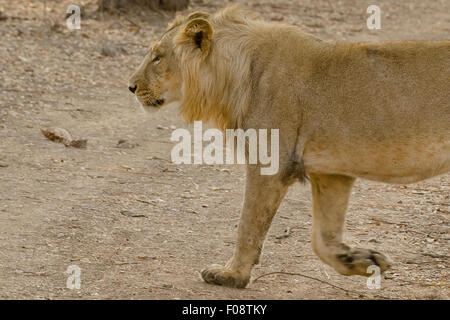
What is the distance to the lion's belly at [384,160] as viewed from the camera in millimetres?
4270

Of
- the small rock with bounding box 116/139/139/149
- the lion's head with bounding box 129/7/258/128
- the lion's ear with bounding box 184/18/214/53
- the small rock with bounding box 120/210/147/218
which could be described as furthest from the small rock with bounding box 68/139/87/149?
the lion's ear with bounding box 184/18/214/53

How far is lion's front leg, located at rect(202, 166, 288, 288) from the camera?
14.6 feet

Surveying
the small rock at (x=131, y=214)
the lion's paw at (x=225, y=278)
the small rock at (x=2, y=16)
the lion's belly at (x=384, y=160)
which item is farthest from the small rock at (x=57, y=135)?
the small rock at (x=2, y=16)

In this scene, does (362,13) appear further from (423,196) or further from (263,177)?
(263,177)

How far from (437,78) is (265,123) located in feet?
2.82

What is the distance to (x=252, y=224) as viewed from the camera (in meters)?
4.48

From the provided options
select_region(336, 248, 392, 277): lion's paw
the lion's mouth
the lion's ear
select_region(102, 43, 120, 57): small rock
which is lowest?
select_region(102, 43, 120, 57): small rock

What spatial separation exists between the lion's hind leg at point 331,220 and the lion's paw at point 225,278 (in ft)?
1.48

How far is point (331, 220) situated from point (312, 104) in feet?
2.24

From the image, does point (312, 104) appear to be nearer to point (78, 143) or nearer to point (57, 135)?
point (78, 143)

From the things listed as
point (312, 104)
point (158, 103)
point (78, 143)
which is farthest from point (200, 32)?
point (78, 143)

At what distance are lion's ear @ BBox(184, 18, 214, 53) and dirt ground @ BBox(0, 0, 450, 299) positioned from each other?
122 cm

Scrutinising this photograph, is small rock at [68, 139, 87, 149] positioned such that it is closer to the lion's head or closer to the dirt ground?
the dirt ground
